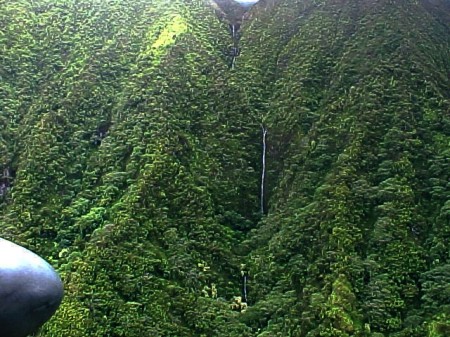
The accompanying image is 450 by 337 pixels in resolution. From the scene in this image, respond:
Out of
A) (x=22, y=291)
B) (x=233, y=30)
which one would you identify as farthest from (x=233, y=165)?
(x=22, y=291)

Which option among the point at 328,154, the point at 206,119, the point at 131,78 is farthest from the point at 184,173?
the point at 131,78

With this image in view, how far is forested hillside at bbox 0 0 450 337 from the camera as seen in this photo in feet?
56.3

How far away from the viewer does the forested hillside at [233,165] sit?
56.3 ft

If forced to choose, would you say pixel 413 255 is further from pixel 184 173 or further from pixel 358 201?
pixel 184 173

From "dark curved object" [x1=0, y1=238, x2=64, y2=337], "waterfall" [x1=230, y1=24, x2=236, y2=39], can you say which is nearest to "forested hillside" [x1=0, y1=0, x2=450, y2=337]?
"waterfall" [x1=230, y1=24, x2=236, y2=39]

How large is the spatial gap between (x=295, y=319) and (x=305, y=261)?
2538 mm

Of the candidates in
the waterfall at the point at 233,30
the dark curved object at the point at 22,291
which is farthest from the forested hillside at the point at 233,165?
the dark curved object at the point at 22,291

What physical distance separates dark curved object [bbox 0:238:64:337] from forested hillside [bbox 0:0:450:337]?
1241cm

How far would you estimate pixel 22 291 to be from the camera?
429 cm

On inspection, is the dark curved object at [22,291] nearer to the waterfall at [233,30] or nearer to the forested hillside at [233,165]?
the forested hillside at [233,165]

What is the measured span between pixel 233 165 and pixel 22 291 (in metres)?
18.8

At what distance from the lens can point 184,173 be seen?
21.3 meters

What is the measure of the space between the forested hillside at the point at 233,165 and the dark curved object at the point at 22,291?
489 inches

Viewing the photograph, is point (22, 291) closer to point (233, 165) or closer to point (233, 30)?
point (233, 165)
